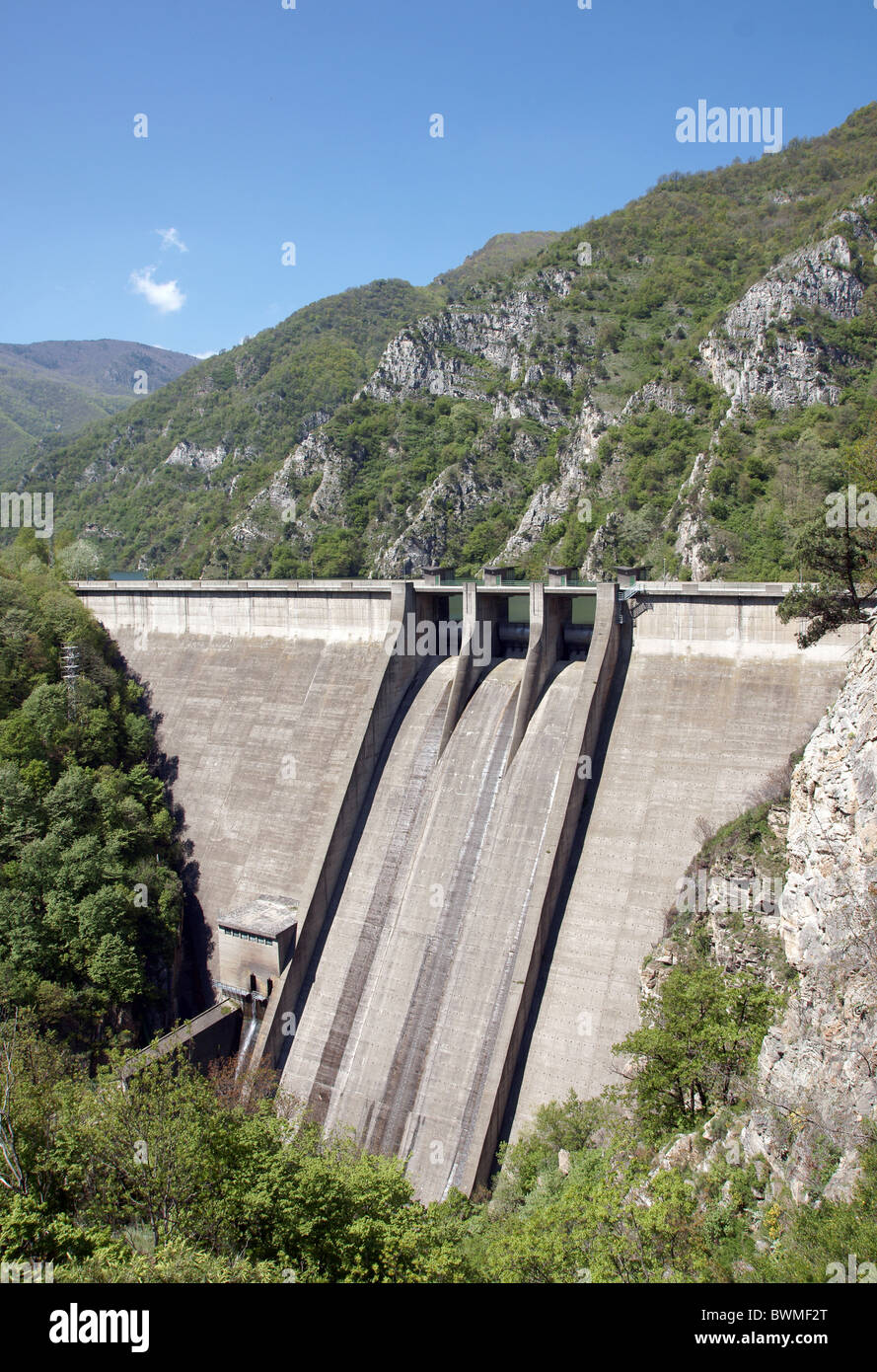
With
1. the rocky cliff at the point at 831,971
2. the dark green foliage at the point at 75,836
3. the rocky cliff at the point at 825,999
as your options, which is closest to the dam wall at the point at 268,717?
the dark green foliage at the point at 75,836

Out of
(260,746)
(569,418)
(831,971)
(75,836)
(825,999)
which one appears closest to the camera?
(825,999)

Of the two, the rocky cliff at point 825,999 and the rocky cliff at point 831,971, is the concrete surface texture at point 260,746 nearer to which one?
the rocky cliff at point 825,999

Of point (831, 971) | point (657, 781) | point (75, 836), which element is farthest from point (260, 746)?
point (831, 971)

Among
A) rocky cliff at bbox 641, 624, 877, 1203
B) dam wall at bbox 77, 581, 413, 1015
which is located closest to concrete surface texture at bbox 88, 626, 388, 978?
dam wall at bbox 77, 581, 413, 1015

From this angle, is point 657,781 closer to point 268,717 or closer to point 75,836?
point 268,717

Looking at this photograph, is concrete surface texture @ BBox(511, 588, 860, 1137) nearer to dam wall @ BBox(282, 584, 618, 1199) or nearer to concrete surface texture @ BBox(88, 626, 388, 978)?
dam wall @ BBox(282, 584, 618, 1199)

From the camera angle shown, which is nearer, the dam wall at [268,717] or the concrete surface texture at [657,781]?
the concrete surface texture at [657,781]

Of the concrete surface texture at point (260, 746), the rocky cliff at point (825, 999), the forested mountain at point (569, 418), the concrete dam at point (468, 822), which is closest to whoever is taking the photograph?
the rocky cliff at point (825, 999)
